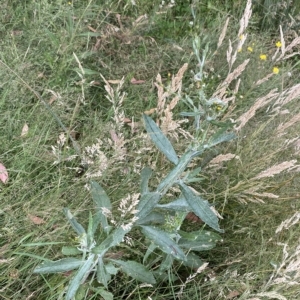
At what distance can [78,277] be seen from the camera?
4.53ft

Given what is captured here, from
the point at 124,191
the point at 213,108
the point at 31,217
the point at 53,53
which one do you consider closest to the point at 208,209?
the point at 213,108

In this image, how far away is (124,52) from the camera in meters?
2.51

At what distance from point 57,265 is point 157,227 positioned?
0.34 m

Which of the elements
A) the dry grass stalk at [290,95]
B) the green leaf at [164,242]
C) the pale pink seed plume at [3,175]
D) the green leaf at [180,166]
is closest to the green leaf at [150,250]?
the green leaf at [164,242]

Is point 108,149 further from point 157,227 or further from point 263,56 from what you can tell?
point 263,56

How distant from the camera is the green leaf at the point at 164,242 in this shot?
4.73 feet

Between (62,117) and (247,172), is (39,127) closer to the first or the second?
(62,117)

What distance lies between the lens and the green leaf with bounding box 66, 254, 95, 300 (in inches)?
53.4

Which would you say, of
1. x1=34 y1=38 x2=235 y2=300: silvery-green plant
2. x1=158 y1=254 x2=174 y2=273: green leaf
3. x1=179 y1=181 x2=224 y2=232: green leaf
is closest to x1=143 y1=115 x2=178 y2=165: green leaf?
x1=34 y1=38 x2=235 y2=300: silvery-green plant

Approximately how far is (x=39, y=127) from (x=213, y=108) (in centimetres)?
93

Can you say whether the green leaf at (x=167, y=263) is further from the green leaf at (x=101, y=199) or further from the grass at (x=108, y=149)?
the green leaf at (x=101, y=199)

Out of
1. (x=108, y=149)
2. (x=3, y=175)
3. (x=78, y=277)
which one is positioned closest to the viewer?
(x=78, y=277)

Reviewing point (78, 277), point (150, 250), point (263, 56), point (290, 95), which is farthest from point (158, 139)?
point (263, 56)

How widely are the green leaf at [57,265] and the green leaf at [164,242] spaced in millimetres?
234
